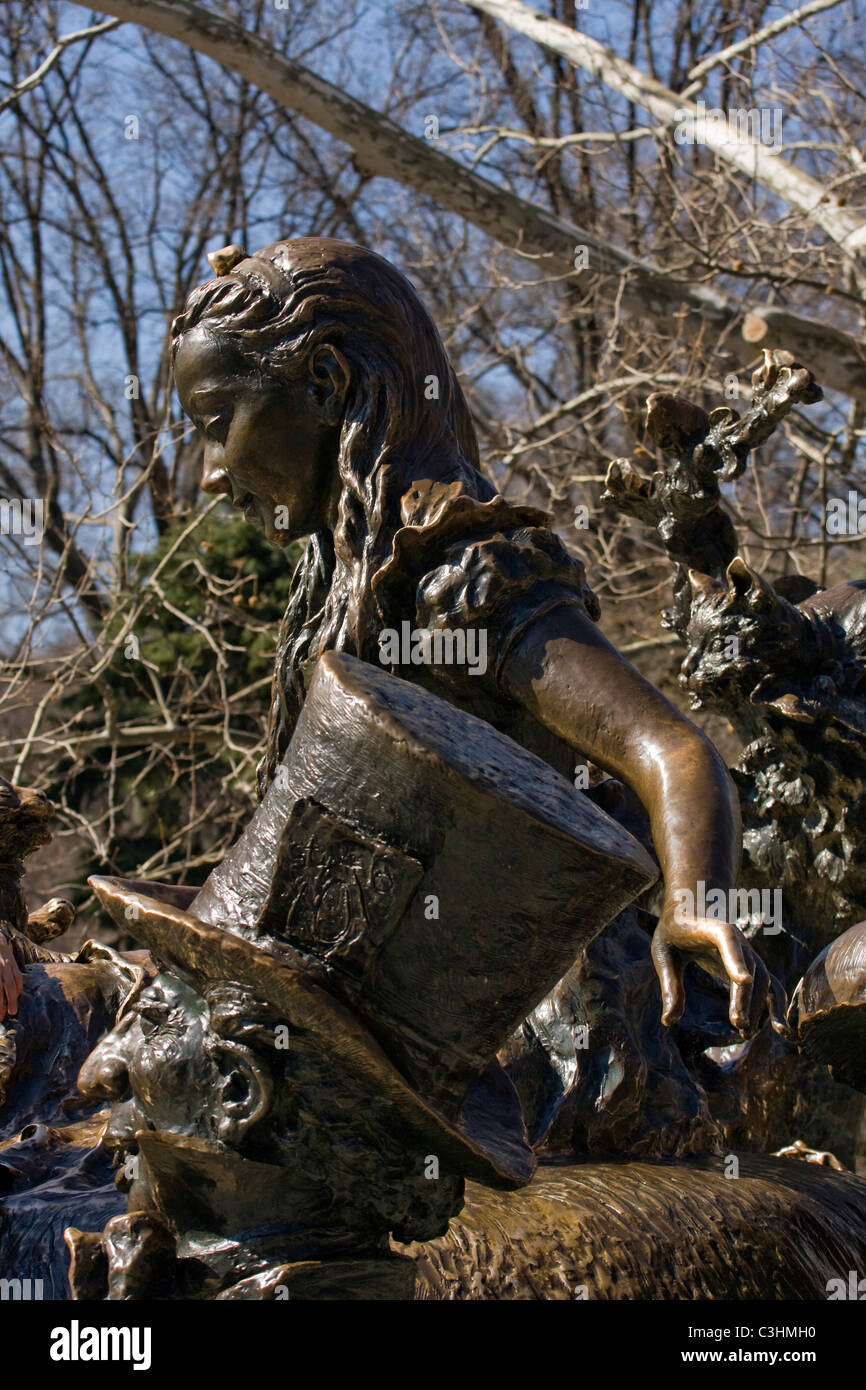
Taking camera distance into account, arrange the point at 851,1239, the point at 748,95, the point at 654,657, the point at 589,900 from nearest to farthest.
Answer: the point at 589,900, the point at 851,1239, the point at 748,95, the point at 654,657

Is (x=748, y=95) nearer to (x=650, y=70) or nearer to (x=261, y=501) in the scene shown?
(x=650, y=70)

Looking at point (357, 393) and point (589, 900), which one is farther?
point (357, 393)

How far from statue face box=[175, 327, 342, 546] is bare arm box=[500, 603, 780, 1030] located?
0.53 meters

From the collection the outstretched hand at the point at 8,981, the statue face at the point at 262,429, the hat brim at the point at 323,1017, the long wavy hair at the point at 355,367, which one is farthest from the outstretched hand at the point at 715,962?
the outstretched hand at the point at 8,981

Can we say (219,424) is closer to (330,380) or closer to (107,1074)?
(330,380)

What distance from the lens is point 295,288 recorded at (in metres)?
2.52

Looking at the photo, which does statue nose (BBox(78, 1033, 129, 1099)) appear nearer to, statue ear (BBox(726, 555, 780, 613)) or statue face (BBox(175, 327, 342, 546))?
statue face (BBox(175, 327, 342, 546))

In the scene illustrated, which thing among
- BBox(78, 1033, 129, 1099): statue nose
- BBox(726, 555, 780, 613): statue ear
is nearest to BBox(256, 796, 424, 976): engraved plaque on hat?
BBox(78, 1033, 129, 1099): statue nose

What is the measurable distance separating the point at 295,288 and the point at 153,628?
26.1 ft

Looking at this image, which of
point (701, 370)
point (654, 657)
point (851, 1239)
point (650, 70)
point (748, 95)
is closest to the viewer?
point (851, 1239)

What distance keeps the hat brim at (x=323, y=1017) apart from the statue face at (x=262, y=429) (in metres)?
0.89

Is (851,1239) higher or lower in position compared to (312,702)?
lower

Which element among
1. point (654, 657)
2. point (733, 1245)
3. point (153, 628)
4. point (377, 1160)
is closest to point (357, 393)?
point (377, 1160)

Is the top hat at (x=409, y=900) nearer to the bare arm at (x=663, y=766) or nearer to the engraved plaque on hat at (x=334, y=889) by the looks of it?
the engraved plaque on hat at (x=334, y=889)
